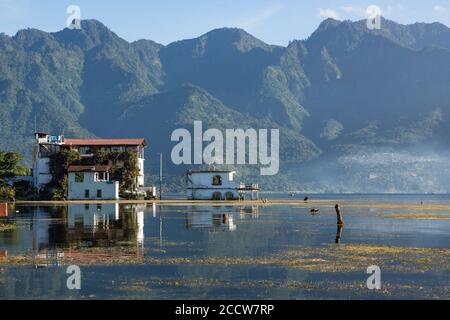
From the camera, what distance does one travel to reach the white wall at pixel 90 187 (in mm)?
111625

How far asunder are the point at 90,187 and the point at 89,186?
0.23 metres

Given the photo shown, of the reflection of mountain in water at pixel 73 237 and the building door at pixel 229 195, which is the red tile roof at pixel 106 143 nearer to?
the building door at pixel 229 195

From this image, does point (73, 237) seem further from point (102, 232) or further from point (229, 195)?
point (229, 195)

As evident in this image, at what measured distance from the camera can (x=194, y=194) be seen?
132375 millimetres

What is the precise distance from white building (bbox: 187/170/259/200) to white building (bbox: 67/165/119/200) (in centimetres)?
2139

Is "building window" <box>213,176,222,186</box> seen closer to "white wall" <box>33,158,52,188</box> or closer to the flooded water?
"white wall" <box>33,158,52,188</box>

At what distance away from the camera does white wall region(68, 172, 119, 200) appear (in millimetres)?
111625

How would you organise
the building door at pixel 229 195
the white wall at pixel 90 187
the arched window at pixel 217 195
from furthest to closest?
the arched window at pixel 217 195 → the building door at pixel 229 195 → the white wall at pixel 90 187

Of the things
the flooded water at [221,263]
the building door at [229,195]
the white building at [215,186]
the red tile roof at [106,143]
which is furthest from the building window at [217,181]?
the flooded water at [221,263]

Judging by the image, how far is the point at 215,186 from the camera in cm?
13025

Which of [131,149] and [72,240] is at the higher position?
[131,149]
